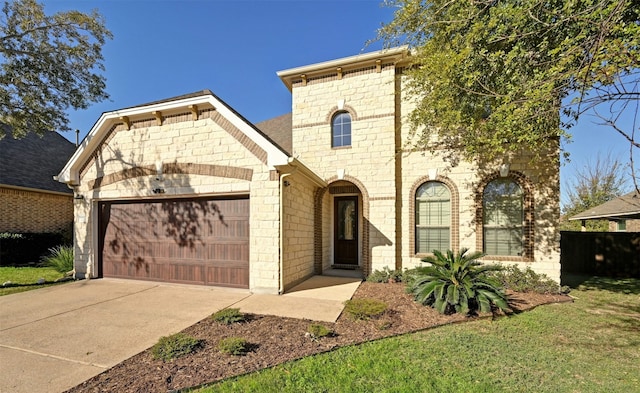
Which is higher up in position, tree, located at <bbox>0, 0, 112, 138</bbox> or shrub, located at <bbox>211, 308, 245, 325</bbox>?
tree, located at <bbox>0, 0, 112, 138</bbox>

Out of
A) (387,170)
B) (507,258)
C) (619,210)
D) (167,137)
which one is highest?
(167,137)

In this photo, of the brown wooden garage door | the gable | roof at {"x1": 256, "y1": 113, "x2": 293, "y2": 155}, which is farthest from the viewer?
roof at {"x1": 256, "y1": 113, "x2": 293, "y2": 155}

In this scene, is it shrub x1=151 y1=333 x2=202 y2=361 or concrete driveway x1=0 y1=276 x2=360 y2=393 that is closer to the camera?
Answer: concrete driveway x1=0 y1=276 x2=360 y2=393

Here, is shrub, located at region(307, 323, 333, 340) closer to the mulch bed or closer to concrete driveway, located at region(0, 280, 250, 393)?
the mulch bed

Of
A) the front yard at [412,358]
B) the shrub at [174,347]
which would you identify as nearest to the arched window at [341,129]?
the front yard at [412,358]

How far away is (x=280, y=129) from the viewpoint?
50.3ft

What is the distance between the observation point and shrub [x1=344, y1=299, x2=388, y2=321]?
5.19 meters

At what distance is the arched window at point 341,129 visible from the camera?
31.7 feet

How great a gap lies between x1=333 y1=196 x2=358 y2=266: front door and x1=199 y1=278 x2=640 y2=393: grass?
585 cm

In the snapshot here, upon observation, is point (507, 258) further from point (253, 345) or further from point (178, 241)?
point (178, 241)

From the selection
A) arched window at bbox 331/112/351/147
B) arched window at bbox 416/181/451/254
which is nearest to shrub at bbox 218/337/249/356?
arched window at bbox 416/181/451/254

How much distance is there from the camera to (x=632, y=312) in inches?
235

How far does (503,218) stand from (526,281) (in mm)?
1816

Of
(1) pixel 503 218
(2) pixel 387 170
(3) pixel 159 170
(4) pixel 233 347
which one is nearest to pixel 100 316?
(4) pixel 233 347
